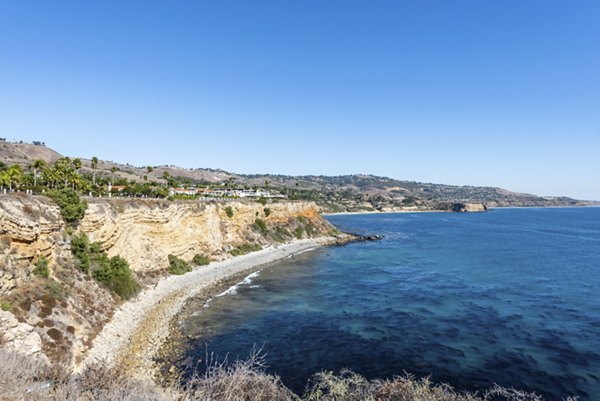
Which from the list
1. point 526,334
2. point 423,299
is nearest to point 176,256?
point 423,299

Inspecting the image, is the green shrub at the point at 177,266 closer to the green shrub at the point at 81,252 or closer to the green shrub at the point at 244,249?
the green shrub at the point at 244,249

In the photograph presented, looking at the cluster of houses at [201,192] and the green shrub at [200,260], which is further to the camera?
the cluster of houses at [201,192]

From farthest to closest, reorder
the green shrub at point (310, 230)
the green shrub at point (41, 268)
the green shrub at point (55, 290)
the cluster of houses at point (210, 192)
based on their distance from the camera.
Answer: the green shrub at point (310, 230) → the cluster of houses at point (210, 192) → the green shrub at point (41, 268) → the green shrub at point (55, 290)

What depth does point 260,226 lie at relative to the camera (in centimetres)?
8631

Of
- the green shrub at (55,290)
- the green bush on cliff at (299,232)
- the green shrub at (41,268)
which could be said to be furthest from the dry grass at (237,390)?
the green bush on cliff at (299,232)

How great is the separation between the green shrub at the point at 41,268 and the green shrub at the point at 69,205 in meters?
5.90

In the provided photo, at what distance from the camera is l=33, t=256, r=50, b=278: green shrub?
100 feet

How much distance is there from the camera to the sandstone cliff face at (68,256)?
2638 centimetres

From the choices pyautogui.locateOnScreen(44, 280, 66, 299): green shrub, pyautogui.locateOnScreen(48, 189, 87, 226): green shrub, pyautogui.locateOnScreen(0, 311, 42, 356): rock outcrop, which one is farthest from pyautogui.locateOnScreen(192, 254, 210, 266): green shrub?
pyautogui.locateOnScreen(0, 311, 42, 356): rock outcrop

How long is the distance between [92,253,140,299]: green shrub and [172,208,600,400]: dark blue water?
7.27m

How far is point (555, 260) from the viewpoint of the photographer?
241 ft

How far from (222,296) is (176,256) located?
1254cm

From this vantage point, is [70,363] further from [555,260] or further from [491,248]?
[491,248]

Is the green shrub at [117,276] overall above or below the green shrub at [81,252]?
below
